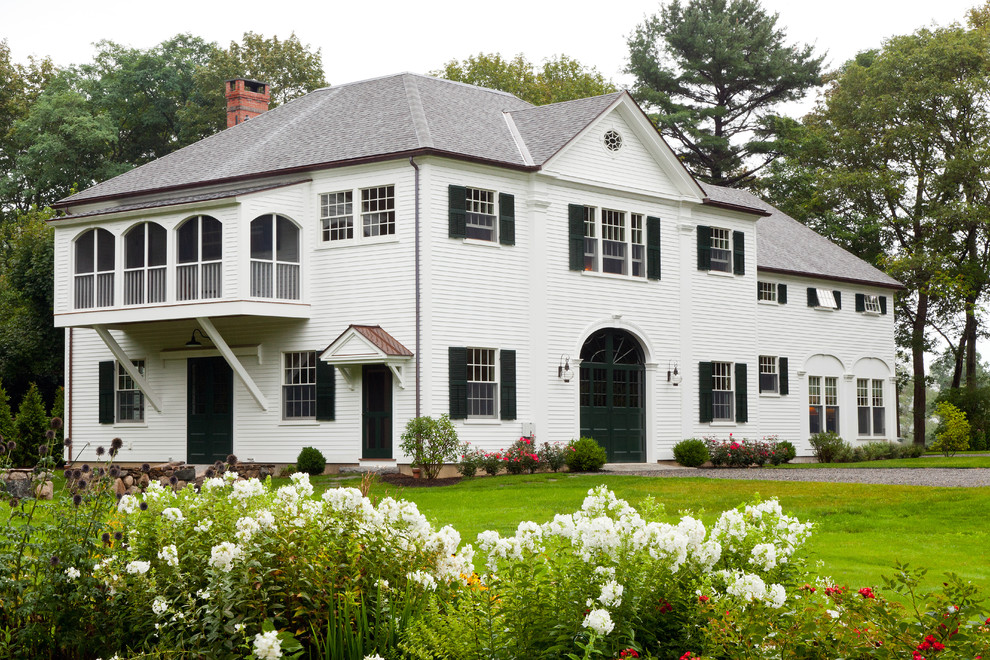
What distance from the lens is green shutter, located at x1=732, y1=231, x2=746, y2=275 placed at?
101 ft

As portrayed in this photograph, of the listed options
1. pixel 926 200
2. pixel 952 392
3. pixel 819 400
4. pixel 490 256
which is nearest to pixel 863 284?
pixel 819 400

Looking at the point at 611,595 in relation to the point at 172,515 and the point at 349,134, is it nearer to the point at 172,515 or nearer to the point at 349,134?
the point at 172,515

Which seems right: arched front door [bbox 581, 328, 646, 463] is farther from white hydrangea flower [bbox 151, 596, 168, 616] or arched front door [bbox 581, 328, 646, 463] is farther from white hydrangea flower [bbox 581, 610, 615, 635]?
white hydrangea flower [bbox 581, 610, 615, 635]

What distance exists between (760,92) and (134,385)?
1353 inches

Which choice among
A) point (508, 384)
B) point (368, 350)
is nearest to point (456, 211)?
point (368, 350)

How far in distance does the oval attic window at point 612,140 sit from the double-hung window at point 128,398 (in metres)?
12.0

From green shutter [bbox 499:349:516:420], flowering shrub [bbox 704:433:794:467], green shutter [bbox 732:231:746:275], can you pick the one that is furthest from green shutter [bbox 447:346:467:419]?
green shutter [bbox 732:231:746:275]

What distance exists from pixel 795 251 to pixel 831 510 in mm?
21227

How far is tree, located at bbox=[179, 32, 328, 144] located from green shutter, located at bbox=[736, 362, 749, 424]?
22771 millimetres

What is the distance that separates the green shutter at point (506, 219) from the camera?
25266 millimetres

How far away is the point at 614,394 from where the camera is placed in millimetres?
27656

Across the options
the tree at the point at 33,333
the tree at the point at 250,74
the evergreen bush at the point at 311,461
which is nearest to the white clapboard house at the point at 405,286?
the evergreen bush at the point at 311,461

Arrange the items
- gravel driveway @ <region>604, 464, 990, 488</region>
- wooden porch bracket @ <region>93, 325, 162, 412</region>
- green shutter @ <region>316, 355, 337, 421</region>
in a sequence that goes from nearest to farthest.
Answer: gravel driveway @ <region>604, 464, 990, 488</region>
green shutter @ <region>316, 355, 337, 421</region>
wooden porch bracket @ <region>93, 325, 162, 412</region>

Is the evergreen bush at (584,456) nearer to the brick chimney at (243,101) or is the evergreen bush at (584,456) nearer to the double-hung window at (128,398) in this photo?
the double-hung window at (128,398)
